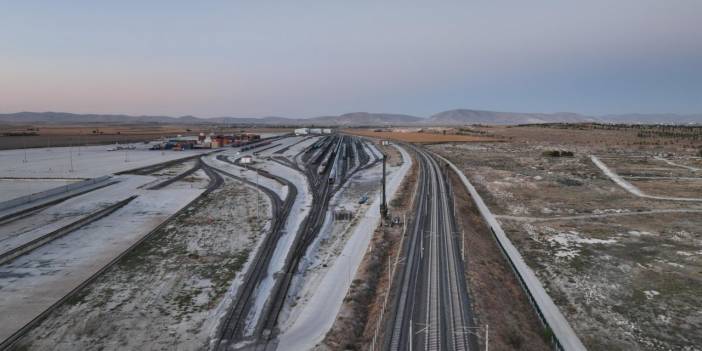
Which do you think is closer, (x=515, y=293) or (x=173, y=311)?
(x=173, y=311)

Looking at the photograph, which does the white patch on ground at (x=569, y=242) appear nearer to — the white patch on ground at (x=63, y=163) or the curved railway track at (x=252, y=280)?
the curved railway track at (x=252, y=280)

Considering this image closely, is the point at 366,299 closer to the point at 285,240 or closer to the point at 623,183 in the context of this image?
the point at 285,240

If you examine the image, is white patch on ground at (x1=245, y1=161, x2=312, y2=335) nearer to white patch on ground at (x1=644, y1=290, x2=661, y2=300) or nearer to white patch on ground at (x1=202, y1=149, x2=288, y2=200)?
white patch on ground at (x1=202, y1=149, x2=288, y2=200)

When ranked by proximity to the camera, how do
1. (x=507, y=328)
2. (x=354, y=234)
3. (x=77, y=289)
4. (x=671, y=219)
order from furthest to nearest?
(x=671, y=219) → (x=354, y=234) → (x=77, y=289) → (x=507, y=328)

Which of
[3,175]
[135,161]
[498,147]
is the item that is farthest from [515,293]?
[498,147]

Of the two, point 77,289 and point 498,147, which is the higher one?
point 498,147

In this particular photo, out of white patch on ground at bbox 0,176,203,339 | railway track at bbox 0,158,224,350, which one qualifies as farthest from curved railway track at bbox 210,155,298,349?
white patch on ground at bbox 0,176,203,339

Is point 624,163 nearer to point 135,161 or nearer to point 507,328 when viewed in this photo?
point 507,328

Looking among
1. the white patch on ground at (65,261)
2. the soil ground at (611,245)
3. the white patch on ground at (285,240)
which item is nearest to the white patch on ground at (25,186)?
the white patch on ground at (65,261)
